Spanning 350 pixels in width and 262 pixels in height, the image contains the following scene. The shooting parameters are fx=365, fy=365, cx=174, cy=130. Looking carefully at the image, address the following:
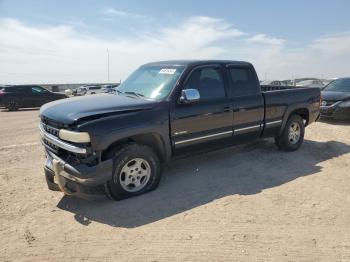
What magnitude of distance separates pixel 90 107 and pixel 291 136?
15.3ft

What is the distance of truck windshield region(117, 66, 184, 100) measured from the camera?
5.59m

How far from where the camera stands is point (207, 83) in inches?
238

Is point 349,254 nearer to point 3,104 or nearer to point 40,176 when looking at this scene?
point 40,176

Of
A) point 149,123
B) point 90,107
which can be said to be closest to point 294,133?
point 149,123

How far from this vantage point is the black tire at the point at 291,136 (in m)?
7.53

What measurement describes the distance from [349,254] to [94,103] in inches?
142

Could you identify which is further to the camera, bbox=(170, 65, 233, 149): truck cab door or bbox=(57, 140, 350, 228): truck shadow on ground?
bbox=(170, 65, 233, 149): truck cab door

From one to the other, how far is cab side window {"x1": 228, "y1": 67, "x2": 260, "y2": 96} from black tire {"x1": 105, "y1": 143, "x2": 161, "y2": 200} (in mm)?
2108

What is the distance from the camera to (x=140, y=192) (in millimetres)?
5133

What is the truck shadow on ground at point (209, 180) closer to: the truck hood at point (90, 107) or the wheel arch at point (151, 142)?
the wheel arch at point (151, 142)

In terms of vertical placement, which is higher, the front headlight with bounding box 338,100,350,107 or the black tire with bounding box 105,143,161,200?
the front headlight with bounding box 338,100,350,107

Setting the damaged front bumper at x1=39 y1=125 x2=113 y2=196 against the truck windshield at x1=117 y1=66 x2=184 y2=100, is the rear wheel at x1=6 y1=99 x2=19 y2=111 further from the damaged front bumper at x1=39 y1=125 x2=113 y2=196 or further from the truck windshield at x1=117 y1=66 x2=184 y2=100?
the damaged front bumper at x1=39 y1=125 x2=113 y2=196

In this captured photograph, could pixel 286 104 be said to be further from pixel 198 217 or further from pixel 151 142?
pixel 198 217

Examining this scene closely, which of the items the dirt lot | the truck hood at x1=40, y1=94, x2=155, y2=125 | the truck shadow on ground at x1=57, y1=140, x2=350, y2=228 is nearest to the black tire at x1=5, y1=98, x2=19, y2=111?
the dirt lot
